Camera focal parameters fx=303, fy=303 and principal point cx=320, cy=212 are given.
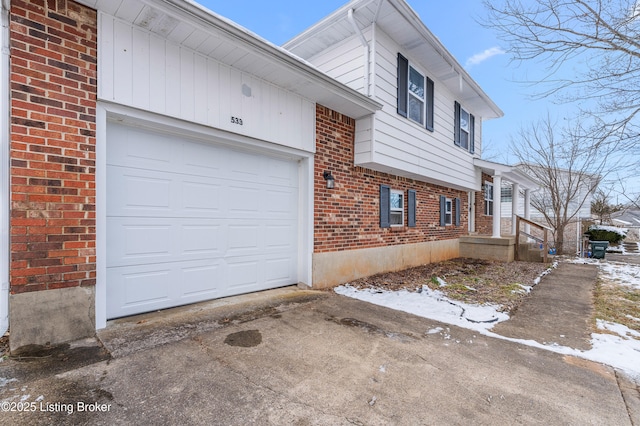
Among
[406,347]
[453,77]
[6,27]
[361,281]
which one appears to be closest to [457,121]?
[453,77]

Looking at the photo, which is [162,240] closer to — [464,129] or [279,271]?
[279,271]

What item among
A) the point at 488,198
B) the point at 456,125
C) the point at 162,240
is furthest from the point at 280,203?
the point at 488,198

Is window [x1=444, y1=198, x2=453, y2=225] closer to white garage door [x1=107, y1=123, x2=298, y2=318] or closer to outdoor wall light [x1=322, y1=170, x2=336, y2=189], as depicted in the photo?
outdoor wall light [x1=322, y1=170, x2=336, y2=189]

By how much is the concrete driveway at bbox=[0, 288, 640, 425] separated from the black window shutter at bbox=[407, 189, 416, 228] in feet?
15.8

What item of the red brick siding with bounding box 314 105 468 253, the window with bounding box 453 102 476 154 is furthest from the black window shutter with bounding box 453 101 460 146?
the red brick siding with bounding box 314 105 468 253

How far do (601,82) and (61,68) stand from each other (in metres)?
6.89

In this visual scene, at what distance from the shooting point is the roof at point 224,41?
10.5 ft

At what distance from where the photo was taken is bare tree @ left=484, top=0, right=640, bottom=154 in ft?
13.2

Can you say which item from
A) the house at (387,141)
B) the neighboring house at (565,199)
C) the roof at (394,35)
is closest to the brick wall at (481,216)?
the neighboring house at (565,199)

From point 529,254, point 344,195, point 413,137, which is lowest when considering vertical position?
point 529,254

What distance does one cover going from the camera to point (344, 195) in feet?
20.3

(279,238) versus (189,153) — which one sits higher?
(189,153)

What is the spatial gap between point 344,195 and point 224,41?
3.45 metres

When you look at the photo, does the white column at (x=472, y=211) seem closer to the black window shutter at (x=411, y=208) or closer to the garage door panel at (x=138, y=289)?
the black window shutter at (x=411, y=208)
